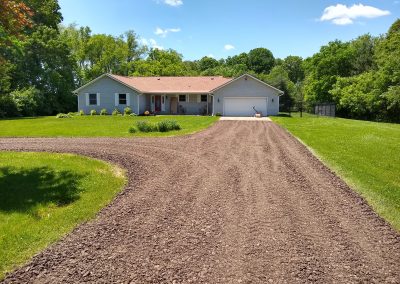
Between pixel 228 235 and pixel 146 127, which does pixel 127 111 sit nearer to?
pixel 146 127

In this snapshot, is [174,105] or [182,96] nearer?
[182,96]

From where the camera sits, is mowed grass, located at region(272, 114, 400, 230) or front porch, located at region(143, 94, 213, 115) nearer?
mowed grass, located at region(272, 114, 400, 230)

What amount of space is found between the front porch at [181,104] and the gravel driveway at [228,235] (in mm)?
25607

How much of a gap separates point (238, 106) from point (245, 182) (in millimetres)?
25206

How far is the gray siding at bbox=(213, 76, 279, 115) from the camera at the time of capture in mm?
32156

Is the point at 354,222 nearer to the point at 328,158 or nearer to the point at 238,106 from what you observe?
the point at 328,158

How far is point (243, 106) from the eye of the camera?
32750 millimetres

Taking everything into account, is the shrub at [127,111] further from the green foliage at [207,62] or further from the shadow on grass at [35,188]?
the green foliage at [207,62]

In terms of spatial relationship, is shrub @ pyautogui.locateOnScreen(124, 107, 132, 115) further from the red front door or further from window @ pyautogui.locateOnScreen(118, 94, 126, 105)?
the red front door

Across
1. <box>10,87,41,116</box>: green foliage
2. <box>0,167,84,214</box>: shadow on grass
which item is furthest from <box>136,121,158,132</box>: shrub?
<box>10,87,41,116</box>: green foliage

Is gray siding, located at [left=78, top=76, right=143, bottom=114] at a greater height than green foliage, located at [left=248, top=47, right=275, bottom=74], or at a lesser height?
lesser

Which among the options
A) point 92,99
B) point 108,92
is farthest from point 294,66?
point 92,99

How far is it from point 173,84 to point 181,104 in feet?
8.97

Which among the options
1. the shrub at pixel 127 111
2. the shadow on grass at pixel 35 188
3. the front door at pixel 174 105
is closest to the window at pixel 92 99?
the shrub at pixel 127 111
